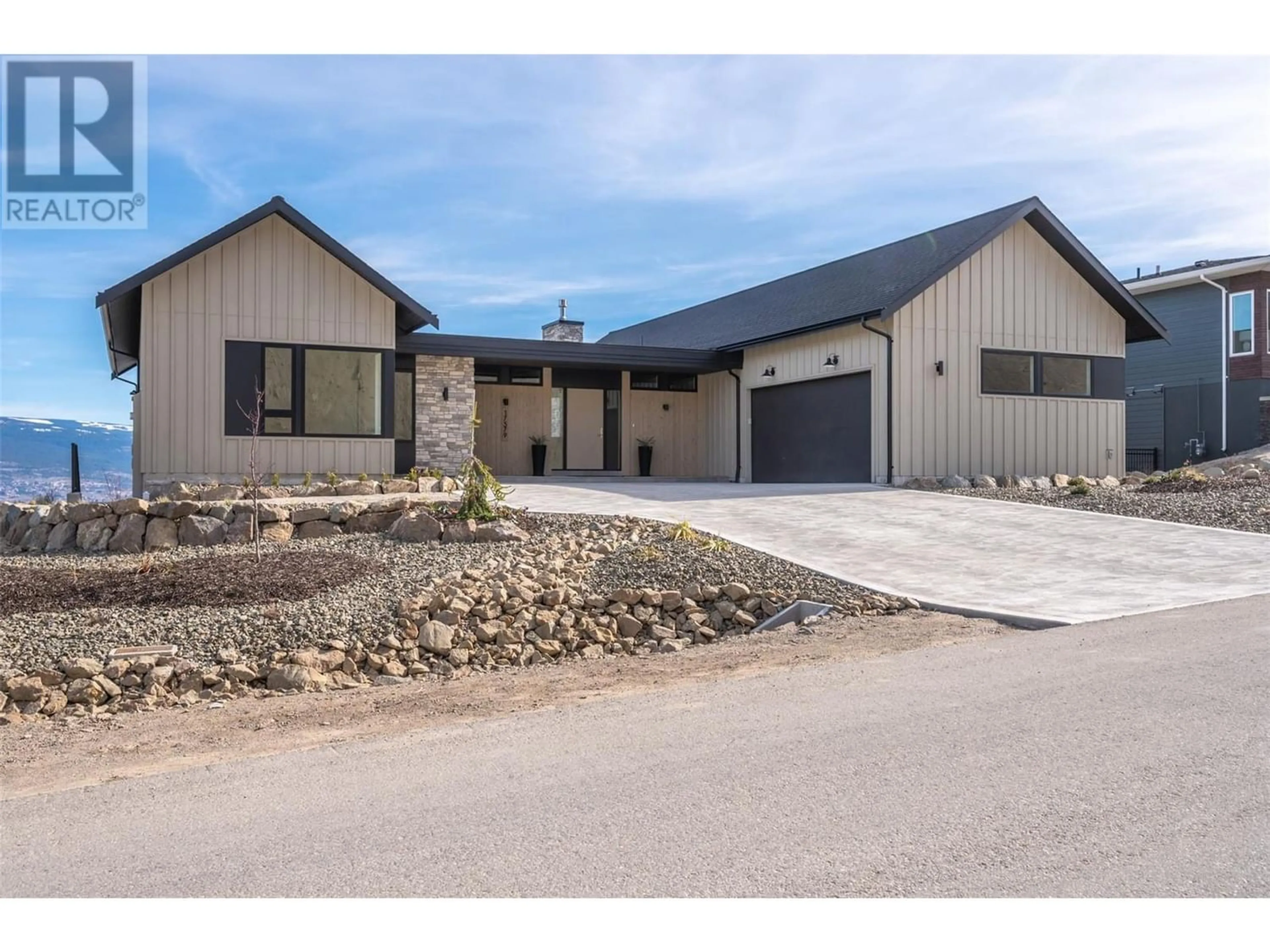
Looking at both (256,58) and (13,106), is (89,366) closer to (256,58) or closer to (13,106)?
(13,106)

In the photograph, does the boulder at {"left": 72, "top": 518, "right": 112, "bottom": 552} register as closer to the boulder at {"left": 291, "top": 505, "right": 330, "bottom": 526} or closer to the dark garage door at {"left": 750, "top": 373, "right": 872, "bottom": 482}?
the boulder at {"left": 291, "top": 505, "right": 330, "bottom": 526}

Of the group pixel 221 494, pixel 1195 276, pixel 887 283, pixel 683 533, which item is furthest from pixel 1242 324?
pixel 221 494

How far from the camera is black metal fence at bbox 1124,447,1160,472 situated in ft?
88.3

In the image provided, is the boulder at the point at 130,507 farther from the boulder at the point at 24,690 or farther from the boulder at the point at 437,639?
the boulder at the point at 437,639

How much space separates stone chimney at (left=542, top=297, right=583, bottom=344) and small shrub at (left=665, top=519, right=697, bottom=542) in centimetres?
1655

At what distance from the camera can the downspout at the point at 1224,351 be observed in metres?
25.3

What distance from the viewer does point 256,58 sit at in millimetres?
5914

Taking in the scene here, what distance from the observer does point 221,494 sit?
1309cm

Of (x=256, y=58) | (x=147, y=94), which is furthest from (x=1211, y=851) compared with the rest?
(x=147, y=94)

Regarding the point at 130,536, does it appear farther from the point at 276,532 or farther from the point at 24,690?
the point at 24,690

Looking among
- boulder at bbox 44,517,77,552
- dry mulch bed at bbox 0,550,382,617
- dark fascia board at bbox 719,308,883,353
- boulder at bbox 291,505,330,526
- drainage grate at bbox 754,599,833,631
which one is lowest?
drainage grate at bbox 754,599,833,631

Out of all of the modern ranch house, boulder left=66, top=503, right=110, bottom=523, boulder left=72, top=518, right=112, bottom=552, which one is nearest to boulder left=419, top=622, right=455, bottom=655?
boulder left=72, top=518, right=112, bottom=552

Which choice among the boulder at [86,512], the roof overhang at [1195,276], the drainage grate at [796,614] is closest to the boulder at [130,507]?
the boulder at [86,512]

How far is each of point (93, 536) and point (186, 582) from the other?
3866 mm
